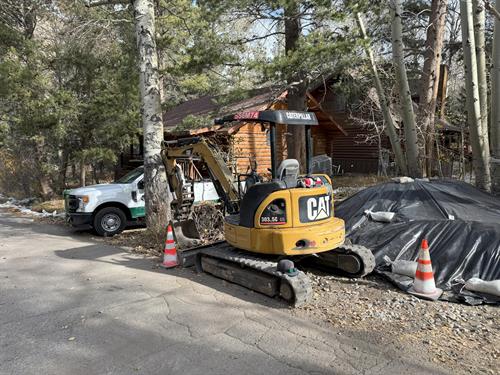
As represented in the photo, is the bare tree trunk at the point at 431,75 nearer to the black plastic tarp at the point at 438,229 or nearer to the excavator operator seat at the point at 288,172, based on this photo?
the black plastic tarp at the point at 438,229

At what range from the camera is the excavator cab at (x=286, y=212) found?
551 centimetres

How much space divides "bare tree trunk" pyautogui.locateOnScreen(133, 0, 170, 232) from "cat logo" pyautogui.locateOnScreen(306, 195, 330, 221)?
4.45m

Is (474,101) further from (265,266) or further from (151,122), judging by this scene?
(151,122)

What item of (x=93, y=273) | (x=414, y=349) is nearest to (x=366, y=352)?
(x=414, y=349)

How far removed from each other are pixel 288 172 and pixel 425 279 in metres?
2.34

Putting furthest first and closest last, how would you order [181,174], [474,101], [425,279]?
1. [474,101]
2. [181,174]
3. [425,279]

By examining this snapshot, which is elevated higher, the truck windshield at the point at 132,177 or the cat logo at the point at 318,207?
the truck windshield at the point at 132,177

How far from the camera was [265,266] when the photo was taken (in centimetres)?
548

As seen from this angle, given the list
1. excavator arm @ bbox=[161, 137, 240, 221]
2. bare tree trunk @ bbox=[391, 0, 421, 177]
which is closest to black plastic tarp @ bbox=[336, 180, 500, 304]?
excavator arm @ bbox=[161, 137, 240, 221]

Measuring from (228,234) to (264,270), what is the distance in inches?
43.2

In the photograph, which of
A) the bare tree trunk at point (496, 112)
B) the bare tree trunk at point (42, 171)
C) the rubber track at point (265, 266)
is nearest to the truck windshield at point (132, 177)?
the rubber track at point (265, 266)

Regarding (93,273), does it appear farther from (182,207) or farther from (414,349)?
(414,349)

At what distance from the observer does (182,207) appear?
8172 mm

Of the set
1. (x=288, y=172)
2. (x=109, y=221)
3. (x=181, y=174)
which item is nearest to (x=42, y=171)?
(x=109, y=221)
